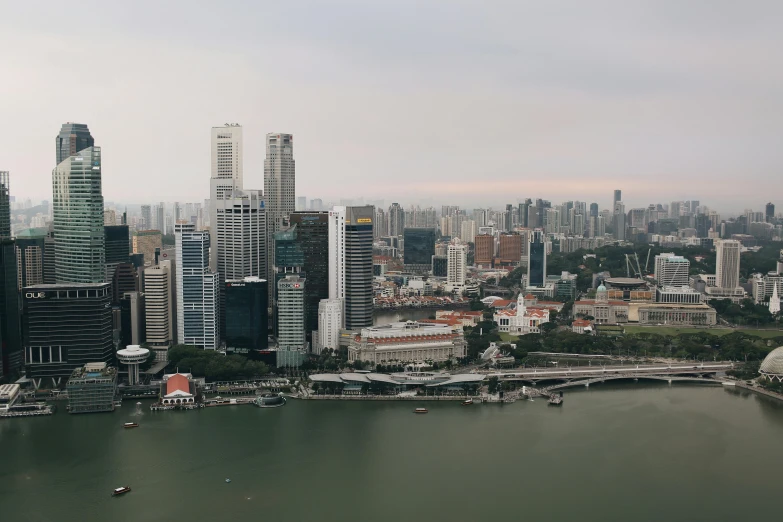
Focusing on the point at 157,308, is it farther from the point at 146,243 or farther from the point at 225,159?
the point at 146,243

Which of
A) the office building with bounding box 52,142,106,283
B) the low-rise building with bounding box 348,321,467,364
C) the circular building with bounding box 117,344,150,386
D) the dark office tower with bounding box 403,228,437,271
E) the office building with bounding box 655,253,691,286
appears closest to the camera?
the circular building with bounding box 117,344,150,386

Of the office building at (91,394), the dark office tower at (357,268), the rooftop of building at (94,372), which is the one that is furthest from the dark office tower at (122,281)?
the office building at (91,394)

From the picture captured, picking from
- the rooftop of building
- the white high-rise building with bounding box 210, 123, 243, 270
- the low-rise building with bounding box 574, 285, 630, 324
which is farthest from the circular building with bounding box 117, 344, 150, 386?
the low-rise building with bounding box 574, 285, 630, 324

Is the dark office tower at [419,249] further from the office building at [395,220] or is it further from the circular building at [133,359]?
the circular building at [133,359]

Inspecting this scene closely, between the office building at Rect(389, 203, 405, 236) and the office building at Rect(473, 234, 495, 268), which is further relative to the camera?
the office building at Rect(389, 203, 405, 236)

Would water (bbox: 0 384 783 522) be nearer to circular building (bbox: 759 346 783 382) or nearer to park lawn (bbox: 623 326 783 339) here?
circular building (bbox: 759 346 783 382)

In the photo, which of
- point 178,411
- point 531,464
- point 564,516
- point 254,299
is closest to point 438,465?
point 531,464

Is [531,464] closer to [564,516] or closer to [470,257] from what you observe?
[564,516]
